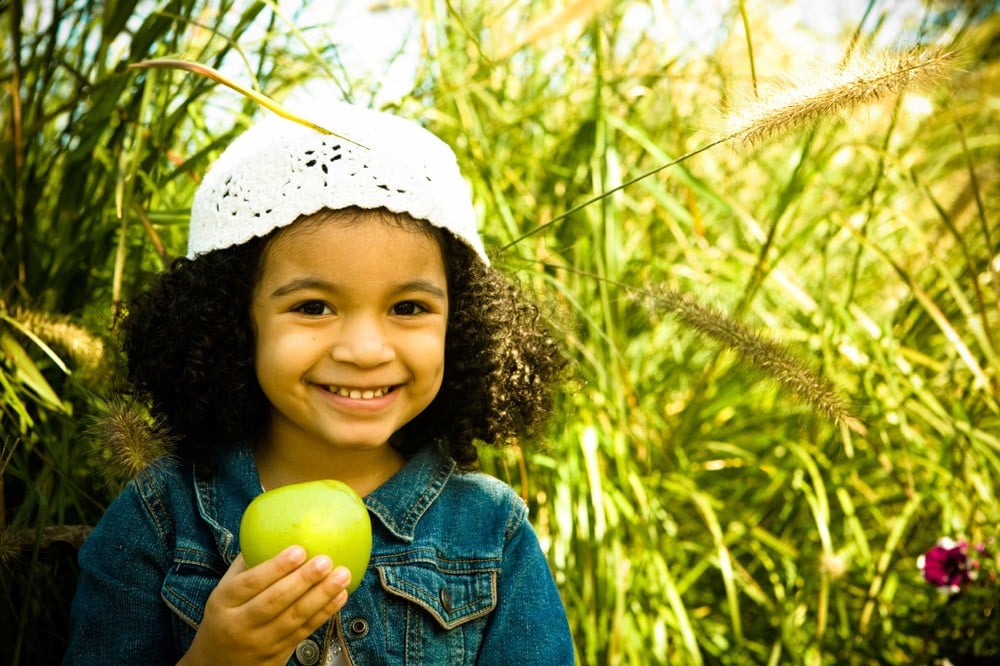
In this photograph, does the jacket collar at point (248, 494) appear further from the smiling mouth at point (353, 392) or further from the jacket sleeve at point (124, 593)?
the smiling mouth at point (353, 392)

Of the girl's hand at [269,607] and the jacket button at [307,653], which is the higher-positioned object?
the girl's hand at [269,607]

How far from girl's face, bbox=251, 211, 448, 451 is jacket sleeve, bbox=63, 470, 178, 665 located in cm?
31

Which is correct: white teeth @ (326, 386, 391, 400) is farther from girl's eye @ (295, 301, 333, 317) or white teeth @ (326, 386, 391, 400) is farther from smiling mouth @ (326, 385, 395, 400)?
girl's eye @ (295, 301, 333, 317)

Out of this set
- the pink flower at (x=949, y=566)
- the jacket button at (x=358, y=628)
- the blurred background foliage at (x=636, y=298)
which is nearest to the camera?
the jacket button at (x=358, y=628)

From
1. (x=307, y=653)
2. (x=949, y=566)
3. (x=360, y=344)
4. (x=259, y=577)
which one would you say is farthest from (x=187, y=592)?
(x=949, y=566)

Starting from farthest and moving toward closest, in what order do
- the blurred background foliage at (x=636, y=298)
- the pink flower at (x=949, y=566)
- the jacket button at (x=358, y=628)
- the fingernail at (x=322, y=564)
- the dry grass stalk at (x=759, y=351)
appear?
the pink flower at (x=949, y=566)
the blurred background foliage at (x=636, y=298)
the dry grass stalk at (x=759, y=351)
the jacket button at (x=358, y=628)
the fingernail at (x=322, y=564)

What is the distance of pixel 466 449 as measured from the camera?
1875 millimetres

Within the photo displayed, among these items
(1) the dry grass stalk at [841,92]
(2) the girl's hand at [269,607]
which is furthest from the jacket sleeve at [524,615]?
(1) the dry grass stalk at [841,92]

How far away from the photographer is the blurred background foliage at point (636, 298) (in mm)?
1988

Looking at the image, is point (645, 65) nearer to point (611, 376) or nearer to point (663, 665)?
point (611, 376)

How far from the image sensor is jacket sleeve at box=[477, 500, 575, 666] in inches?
66.3

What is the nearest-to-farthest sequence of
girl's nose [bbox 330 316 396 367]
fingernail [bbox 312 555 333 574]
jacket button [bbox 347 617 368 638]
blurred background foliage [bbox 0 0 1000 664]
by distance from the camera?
1. fingernail [bbox 312 555 333 574]
2. girl's nose [bbox 330 316 396 367]
3. jacket button [bbox 347 617 368 638]
4. blurred background foliage [bbox 0 0 1000 664]

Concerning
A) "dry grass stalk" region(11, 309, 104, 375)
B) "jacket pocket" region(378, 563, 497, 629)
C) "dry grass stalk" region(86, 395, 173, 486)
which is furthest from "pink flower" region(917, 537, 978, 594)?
"dry grass stalk" region(11, 309, 104, 375)

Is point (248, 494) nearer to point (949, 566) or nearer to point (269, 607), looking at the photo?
point (269, 607)
